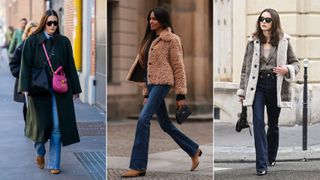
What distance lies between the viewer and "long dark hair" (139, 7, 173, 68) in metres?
5.23

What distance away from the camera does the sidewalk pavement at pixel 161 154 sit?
546 cm

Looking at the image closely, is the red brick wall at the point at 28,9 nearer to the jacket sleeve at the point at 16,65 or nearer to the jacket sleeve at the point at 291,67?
the jacket sleeve at the point at 16,65

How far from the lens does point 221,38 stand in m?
11.5

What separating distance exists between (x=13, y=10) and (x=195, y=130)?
17.2 m

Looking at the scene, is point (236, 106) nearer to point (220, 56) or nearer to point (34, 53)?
point (220, 56)

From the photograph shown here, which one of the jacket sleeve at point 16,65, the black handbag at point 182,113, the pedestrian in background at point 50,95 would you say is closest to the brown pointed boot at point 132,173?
the black handbag at point 182,113

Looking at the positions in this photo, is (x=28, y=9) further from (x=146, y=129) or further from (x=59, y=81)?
(x=146, y=129)

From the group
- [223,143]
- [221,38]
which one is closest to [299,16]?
[221,38]

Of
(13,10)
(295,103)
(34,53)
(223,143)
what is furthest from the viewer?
(13,10)

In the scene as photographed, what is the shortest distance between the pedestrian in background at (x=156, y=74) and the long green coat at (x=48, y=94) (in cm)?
110

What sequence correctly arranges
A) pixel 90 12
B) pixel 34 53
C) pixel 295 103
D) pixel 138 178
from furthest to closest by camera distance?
pixel 90 12 < pixel 295 103 < pixel 34 53 < pixel 138 178

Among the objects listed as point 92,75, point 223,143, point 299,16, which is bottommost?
point 223,143

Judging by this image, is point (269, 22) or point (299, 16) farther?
point (299, 16)

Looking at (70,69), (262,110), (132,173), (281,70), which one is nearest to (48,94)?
(70,69)
